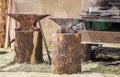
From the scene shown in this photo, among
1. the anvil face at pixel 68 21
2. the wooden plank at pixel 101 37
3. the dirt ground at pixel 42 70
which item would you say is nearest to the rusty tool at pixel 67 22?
the anvil face at pixel 68 21

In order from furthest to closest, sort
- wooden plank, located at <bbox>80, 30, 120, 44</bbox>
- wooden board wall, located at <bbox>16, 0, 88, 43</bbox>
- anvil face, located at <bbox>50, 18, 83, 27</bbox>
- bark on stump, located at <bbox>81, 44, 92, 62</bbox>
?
1. wooden board wall, located at <bbox>16, 0, 88, 43</bbox>
2. bark on stump, located at <bbox>81, 44, 92, 62</bbox>
3. wooden plank, located at <bbox>80, 30, 120, 44</bbox>
4. anvil face, located at <bbox>50, 18, 83, 27</bbox>

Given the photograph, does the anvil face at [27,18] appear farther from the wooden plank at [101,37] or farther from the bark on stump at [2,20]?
the bark on stump at [2,20]

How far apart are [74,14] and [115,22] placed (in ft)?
12.6

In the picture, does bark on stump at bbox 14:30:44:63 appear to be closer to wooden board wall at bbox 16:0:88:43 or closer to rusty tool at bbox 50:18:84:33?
rusty tool at bbox 50:18:84:33

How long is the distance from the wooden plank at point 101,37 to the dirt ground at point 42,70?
1.76ft

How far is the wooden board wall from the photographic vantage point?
524 inches

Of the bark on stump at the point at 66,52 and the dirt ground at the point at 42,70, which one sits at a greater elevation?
the bark on stump at the point at 66,52

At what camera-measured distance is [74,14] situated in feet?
43.8

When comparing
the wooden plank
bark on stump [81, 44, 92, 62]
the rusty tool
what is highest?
the rusty tool

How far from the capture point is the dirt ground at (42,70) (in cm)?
864

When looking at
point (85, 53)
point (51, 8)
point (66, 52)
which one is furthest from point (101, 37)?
point (51, 8)

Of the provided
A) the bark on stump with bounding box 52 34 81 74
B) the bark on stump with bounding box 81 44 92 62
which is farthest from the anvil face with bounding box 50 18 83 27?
the bark on stump with bounding box 81 44 92 62

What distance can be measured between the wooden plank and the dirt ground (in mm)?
537

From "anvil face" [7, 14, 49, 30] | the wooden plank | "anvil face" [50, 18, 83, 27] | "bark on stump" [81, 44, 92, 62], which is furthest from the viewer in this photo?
"bark on stump" [81, 44, 92, 62]
